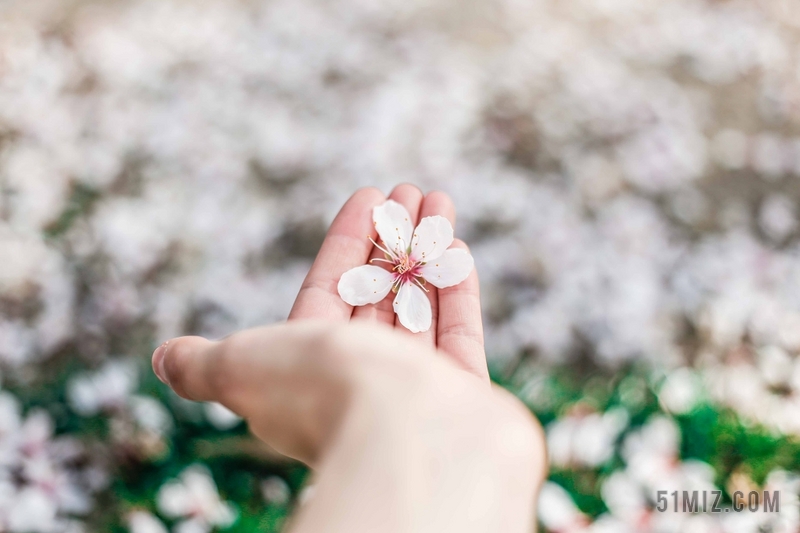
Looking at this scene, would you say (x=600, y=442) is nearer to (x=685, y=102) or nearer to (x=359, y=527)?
(x=359, y=527)

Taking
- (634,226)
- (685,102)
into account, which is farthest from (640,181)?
(685,102)

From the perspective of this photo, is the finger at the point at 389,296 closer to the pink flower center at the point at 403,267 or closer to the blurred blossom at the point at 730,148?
the pink flower center at the point at 403,267

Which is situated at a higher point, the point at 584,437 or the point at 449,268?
the point at 449,268

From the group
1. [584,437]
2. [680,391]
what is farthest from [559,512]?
[680,391]

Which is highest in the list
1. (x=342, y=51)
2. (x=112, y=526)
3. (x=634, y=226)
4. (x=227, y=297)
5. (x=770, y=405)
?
(x=342, y=51)

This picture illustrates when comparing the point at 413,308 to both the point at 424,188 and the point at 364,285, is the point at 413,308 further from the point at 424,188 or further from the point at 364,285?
the point at 424,188

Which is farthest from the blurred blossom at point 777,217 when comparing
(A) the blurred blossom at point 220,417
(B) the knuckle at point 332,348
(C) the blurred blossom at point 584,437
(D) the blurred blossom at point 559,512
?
(A) the blurred blossom at point 220,417
